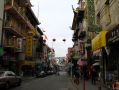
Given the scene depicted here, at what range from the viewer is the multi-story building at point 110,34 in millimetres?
20080

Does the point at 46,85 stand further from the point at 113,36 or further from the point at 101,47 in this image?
the point at 113,36

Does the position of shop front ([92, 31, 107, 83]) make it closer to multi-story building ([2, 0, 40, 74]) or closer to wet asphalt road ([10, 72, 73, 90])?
wet asphalt road ([10, 72, 73, 90])

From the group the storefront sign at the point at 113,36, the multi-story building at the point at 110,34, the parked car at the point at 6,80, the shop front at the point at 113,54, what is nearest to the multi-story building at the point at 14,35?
the parked car at the point at 6,80

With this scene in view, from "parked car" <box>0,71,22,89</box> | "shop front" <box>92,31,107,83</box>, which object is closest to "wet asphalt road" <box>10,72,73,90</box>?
"parked car" <box>0,71,22,89</box>

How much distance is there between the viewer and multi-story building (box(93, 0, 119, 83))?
2008 centimetres

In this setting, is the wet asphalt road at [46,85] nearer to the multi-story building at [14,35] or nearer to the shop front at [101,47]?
the shop front at [101,47]

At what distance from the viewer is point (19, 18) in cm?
5225

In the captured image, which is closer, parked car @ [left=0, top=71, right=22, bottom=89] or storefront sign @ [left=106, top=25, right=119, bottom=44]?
storefront sign @ [left=106, top=25, right=119, bottom=44]

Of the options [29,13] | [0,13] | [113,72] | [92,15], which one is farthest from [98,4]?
[29,13]

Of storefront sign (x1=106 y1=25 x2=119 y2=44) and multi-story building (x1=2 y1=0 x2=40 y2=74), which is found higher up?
multi-story building (x1=2 y1=0 x2=40 y2=74)

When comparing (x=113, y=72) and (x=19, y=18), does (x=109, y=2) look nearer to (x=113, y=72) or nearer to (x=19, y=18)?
(x=113, y=72)

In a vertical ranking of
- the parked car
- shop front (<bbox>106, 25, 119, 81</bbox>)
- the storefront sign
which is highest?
the storefront sign

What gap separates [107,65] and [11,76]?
28.3ft

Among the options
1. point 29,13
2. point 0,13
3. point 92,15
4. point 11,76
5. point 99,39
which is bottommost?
point 11,76
